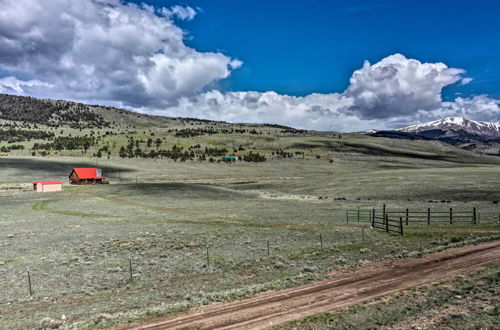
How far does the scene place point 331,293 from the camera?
18344 mm

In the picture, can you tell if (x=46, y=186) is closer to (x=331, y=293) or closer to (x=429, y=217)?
(x=429, y=217)

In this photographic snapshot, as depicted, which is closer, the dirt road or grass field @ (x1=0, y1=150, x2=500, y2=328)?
the dirt road

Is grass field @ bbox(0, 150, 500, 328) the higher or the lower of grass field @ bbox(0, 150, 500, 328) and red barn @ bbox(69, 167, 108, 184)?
the lower

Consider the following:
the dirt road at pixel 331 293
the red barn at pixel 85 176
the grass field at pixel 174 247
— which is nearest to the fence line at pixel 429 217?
the grass field at pixel 174 247

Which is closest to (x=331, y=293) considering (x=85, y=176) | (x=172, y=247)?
(x=172, y=247)

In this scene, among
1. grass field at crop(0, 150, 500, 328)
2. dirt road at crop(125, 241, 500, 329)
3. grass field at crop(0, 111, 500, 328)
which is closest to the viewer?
dirt road at crop(125, 241, 500, 329)

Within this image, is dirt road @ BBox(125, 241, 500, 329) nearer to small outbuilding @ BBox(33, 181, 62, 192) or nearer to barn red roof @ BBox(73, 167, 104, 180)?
small outbuilding @ BBox(33, 181, 62, 192)

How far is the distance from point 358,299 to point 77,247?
27237 millimetres

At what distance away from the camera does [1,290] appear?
21.8 meters

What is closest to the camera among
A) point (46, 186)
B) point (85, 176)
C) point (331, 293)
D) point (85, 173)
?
point (331, 293)

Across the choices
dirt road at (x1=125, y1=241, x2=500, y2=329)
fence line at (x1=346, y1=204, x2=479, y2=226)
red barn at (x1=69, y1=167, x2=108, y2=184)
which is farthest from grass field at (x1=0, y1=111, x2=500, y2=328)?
red barn at (x1=69, y1=167, x2=108, y2=184)

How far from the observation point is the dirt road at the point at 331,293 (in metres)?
15.4

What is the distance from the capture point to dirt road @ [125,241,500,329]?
1543 centimetres

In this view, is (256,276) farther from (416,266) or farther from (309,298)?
(416,266)
